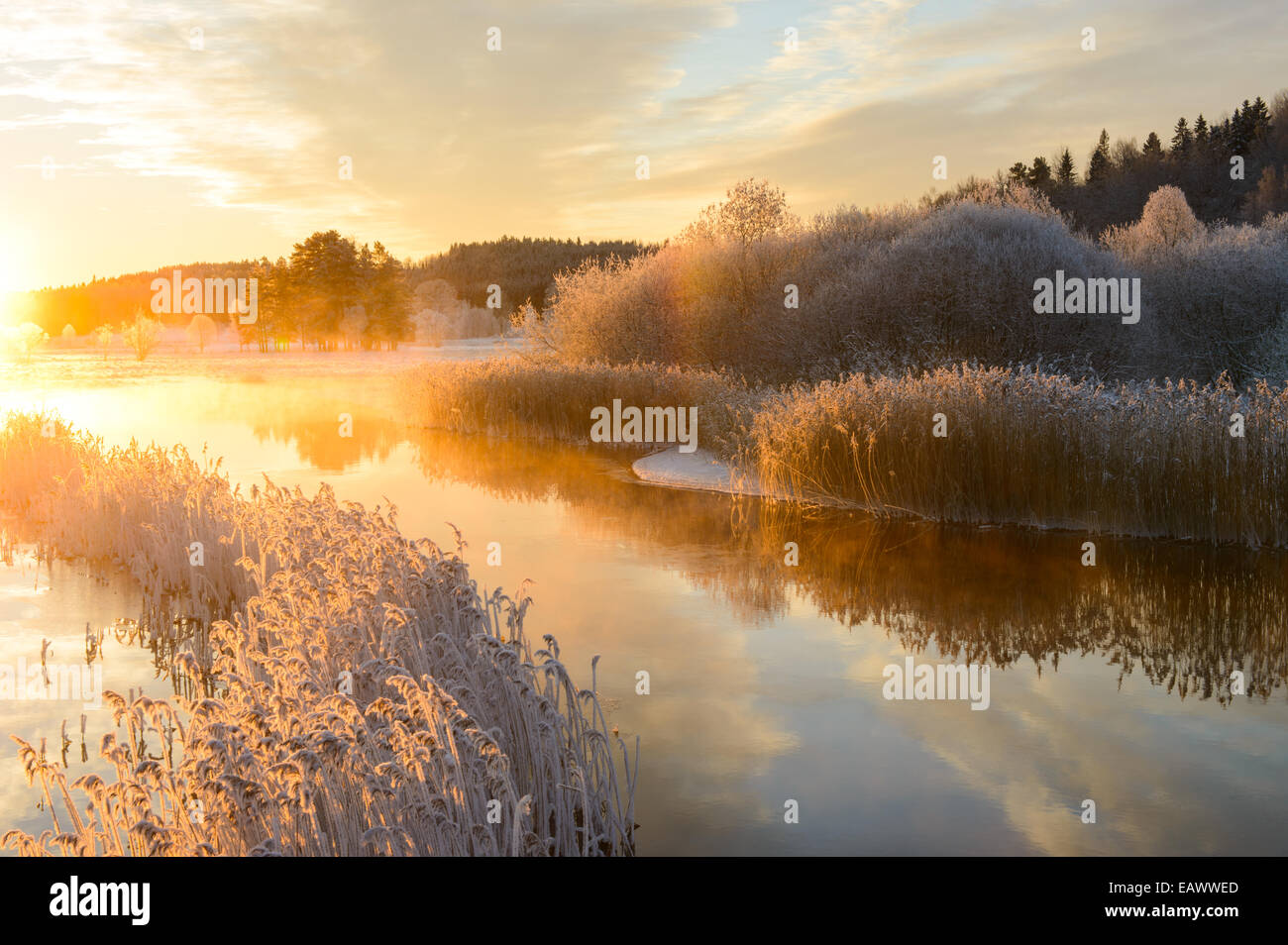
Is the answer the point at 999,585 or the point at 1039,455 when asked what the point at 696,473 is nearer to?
the point at 1039,455

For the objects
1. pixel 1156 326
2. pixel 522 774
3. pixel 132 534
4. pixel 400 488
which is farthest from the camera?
pixel 1156 326

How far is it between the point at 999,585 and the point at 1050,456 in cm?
314

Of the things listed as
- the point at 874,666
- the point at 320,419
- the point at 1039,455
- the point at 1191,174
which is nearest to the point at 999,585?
the point at 874,666

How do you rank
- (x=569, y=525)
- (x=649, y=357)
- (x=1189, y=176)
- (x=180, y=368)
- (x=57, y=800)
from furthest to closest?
(x=1189, y=176), (x=180, y=368), (x=649, y=357), (x=569, y=525), (x=57, y=800)

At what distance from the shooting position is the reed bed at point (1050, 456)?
11062 mm

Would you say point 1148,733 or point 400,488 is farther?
point 400,488

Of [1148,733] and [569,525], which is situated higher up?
[569,525]

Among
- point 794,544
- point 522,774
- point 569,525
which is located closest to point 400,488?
point 569,525

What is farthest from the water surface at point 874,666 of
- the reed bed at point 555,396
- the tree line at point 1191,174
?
the tree line at point 1191,174

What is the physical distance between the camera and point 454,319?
302 ft

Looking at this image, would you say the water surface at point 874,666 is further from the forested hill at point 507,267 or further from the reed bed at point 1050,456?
the forested hill at point 507,267

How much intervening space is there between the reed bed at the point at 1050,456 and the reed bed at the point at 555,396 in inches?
216
